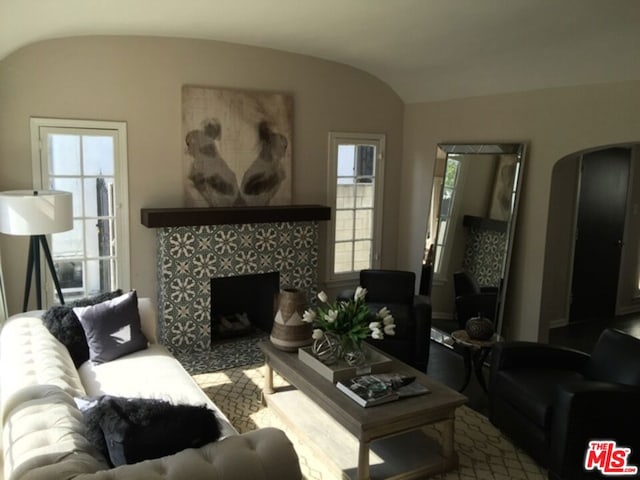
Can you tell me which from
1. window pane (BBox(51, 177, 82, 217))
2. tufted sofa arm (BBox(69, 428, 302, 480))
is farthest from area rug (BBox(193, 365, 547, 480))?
window pane (BBox(51, 177, 82, 217))

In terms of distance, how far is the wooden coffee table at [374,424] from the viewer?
9.93 ft

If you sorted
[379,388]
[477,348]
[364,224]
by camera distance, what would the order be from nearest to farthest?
[379,388], [477,348], [364,224]

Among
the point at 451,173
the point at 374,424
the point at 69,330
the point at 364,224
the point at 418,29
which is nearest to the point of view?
the point at 374,424

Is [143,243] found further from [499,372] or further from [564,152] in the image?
[564,152]

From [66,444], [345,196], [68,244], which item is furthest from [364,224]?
[66,444]

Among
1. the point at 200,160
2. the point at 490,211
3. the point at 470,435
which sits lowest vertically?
the point at 470,435

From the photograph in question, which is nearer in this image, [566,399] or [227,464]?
[227,464]

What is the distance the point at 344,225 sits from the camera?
627 cm

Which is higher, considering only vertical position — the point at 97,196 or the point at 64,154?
the point at 64,154

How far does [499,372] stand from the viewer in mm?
3738

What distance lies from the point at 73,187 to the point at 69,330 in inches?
62.5

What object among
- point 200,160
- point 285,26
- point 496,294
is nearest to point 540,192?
point 496,294

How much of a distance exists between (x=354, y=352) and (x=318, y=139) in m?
2.96

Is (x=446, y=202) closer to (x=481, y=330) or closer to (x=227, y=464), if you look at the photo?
(x=481, y=330)
